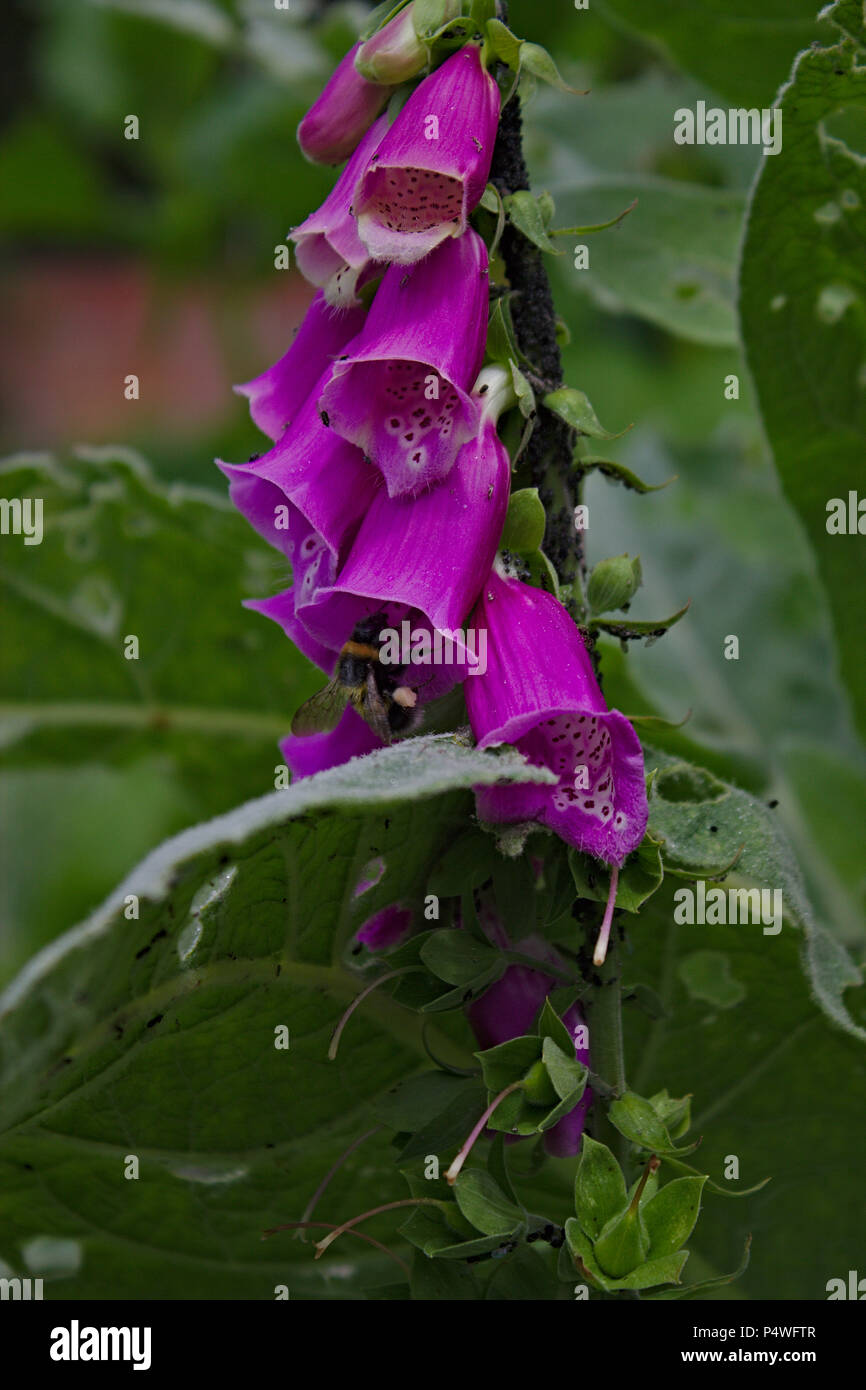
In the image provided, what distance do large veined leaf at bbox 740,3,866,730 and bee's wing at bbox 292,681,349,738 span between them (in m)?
0.38

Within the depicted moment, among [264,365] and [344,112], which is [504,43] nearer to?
[344,112]

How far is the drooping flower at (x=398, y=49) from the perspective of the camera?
1.70 ft

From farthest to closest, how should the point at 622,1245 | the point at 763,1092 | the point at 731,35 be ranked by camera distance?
the point at 731,35 < the point at 763,1092 < the point at 622,1245

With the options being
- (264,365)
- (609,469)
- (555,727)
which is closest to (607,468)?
(609,469)

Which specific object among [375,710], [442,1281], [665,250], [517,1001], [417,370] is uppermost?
[665,250]

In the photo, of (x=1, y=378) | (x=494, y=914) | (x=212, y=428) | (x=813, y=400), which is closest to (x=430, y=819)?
(x=494, y=914)

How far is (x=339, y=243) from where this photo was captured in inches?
21.0

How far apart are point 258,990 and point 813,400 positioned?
0.50 metres

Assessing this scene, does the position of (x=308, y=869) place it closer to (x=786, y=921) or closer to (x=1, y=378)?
(x=786, y=921)

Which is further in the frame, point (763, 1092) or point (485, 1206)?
point (763, 1092)

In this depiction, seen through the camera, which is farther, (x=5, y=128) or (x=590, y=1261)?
(x=5, y=128)

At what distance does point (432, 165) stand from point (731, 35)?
64 centimetres

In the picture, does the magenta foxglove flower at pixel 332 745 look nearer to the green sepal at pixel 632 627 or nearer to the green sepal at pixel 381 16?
the green sepal at pixel 632 627
